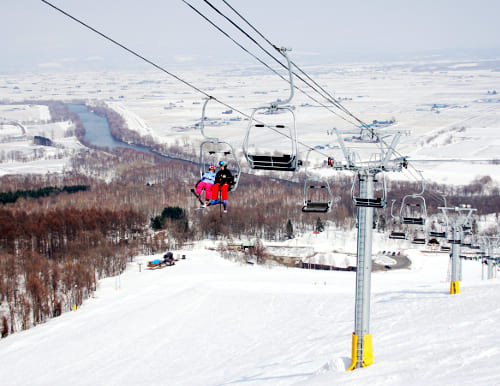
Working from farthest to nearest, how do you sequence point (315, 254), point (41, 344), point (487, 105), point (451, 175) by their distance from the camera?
1. point (487, 105)
2. point (451, 175)
3. point (315, 254)
4. point (41, 344)

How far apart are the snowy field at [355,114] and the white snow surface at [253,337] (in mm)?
12728

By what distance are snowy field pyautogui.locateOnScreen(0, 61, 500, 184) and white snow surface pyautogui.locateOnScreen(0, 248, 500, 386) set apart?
41.8ft

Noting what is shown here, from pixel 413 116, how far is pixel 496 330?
315ft

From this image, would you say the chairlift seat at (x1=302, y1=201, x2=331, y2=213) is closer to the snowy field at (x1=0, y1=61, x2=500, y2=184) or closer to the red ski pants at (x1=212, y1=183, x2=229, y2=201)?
the red ski pants at (x1=212, y1=183, x2=229, y2=201)

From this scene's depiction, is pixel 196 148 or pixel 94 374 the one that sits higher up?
pixel 196 148

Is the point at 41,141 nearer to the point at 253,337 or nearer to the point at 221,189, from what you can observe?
the point at 253,337

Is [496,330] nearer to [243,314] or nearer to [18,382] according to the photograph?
[243,314]

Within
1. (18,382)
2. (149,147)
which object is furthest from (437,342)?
(149,147)

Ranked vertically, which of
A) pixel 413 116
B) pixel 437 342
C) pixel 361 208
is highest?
pixel 413 116

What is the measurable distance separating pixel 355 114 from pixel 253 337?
88.2 meters

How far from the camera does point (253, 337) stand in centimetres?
1736

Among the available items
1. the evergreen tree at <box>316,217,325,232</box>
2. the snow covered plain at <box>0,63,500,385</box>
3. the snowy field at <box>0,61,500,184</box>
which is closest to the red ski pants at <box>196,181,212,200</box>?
the snow covered plain at <box>0,63,500,385</box>

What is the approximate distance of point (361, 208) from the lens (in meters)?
9.77

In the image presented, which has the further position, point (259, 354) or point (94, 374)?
point (94, 374)
